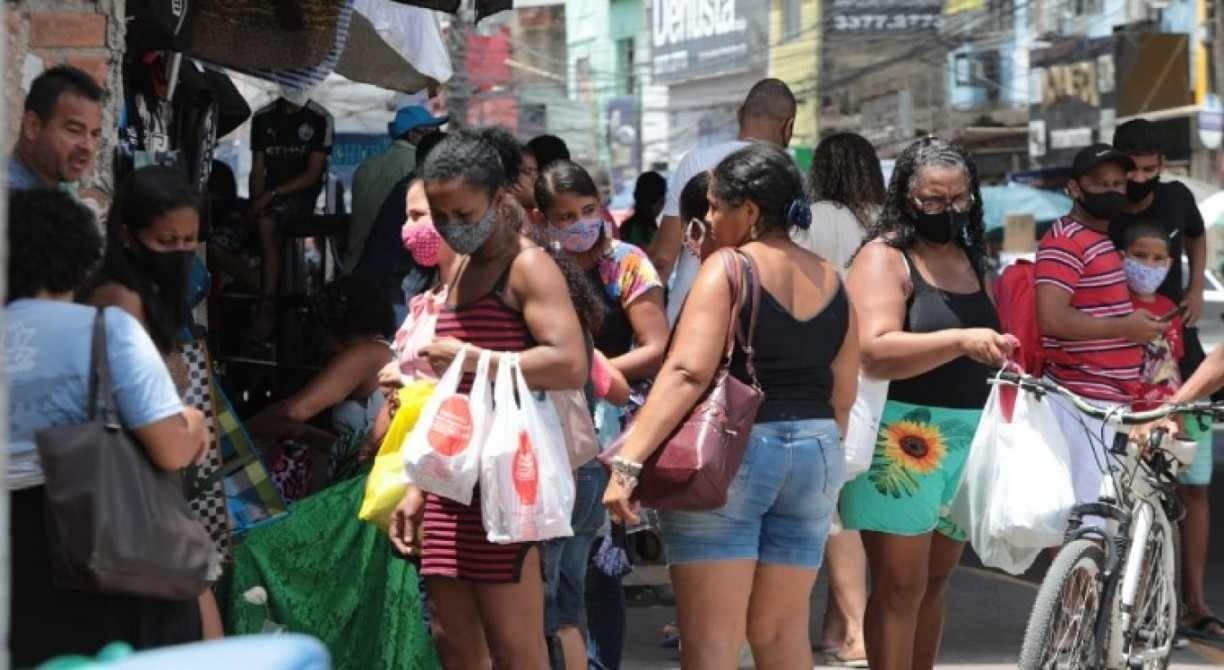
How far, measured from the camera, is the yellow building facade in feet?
172

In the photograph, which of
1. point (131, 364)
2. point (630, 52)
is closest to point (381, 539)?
point (131, 364)

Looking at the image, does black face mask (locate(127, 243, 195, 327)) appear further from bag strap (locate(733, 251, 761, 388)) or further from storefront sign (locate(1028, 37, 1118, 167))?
storefront sign (locate(1028, 37, 1118, 167))

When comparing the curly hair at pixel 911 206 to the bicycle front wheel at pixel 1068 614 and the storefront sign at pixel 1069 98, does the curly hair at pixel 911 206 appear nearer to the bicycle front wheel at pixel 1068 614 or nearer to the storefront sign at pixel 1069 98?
the bicycle front wheel at pixel 1068 614

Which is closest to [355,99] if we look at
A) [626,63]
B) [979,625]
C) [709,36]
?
[979,625]

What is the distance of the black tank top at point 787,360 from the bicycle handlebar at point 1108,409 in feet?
3.06

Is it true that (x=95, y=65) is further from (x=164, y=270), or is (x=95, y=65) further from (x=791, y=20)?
(x=791, y=20)

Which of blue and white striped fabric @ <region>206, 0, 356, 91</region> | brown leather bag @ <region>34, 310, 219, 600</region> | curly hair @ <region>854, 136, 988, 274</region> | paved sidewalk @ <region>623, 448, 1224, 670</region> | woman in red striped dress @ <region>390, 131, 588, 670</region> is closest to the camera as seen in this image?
brown leather bag @ <region>34, 310, 219, 600</region>

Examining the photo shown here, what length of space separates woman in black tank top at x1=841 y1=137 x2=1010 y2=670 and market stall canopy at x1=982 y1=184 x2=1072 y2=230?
105ft

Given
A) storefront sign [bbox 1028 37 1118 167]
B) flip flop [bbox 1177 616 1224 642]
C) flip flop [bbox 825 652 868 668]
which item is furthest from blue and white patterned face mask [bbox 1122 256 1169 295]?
storefront sign [bbox 1028 37 1118 167]

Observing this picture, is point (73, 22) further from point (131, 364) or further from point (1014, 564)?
point (1014, 564)

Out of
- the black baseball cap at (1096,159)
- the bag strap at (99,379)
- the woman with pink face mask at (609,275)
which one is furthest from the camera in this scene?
the black baseball cap at (1096,159)

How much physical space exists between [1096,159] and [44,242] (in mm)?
4578

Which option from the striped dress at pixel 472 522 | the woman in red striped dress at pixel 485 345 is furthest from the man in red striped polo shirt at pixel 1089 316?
the striped dress at pixel 472 522

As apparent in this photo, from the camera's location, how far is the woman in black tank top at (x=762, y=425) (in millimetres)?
5602
